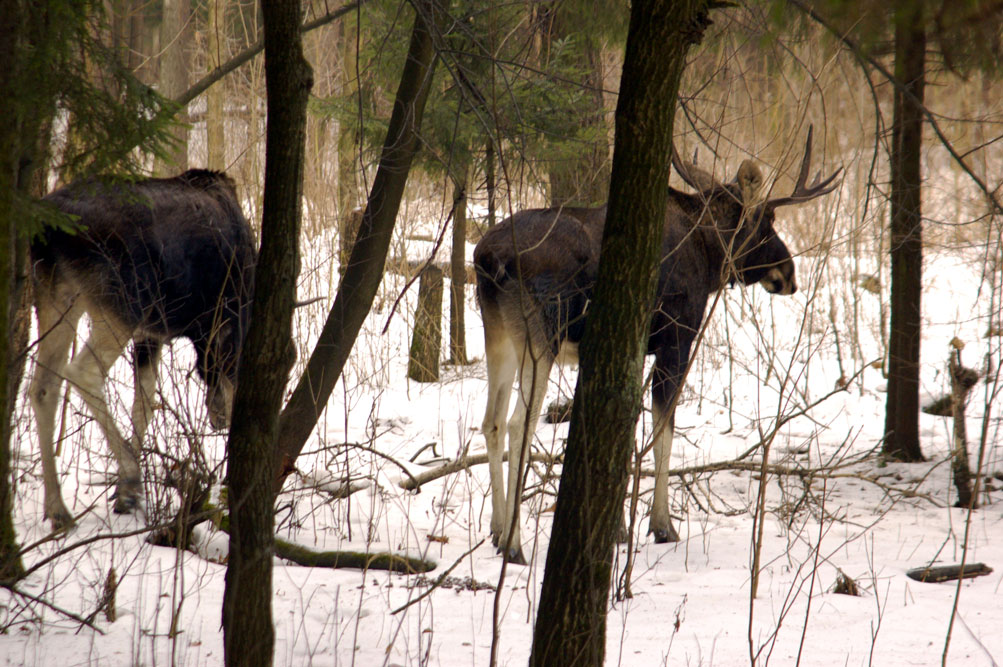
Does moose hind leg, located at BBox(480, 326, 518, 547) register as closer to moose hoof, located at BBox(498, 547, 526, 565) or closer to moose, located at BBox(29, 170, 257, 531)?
moose hoof, located at BBox(498, 547, 526, 565)

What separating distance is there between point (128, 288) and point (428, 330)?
508cm

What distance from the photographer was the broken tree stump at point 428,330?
396 inches

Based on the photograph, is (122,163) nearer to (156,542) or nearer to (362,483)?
(156,542)

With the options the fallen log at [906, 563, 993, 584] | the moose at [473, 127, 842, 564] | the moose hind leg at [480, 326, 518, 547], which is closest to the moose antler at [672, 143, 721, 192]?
the moose at [473, 127, 842, 564]

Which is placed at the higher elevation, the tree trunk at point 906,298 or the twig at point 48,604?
the tree trunk at point 906,298

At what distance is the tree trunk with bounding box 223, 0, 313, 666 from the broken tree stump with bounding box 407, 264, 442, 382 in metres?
7.17

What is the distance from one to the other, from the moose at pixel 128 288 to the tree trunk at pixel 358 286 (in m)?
0.44

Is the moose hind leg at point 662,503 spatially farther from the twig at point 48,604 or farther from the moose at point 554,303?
the twig at point 48,604

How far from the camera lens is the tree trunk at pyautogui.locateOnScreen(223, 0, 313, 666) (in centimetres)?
259

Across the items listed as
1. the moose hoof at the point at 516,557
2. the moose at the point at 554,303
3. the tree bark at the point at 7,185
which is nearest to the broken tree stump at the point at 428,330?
the moose at the point at 554,303

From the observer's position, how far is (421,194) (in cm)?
1255

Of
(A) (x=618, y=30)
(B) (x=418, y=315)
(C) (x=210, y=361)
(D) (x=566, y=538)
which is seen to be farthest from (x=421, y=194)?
(D) (x=566, y=538)

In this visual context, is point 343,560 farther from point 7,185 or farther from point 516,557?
point 7,185

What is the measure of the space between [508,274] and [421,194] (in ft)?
25.2
